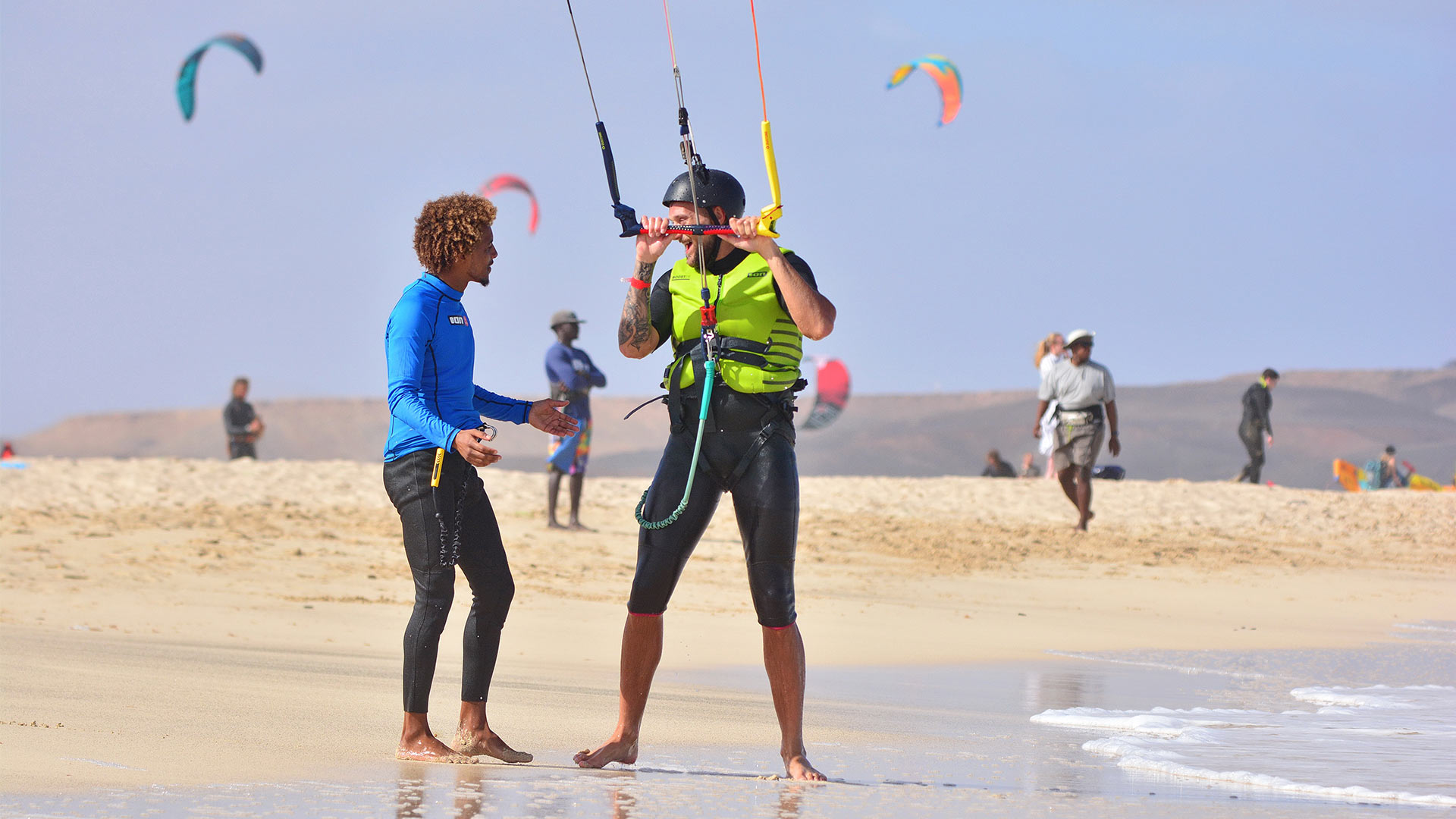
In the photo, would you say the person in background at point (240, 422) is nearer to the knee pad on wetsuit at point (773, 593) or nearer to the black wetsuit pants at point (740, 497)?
the black wetsuit pants at point (740, 497)

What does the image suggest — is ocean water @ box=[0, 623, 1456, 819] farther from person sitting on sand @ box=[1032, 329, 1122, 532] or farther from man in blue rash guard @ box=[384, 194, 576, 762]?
person sitting on sand @ box=[1032, 329, 1122, 532]

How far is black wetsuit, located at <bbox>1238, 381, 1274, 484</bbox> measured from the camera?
19141 millimetres

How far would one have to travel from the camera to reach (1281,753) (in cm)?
472

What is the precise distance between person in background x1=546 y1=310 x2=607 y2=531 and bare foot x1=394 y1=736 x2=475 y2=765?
24.3ft

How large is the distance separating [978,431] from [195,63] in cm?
2547

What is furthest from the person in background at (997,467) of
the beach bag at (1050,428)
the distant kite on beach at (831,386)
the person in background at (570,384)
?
the person in background at (570,384)

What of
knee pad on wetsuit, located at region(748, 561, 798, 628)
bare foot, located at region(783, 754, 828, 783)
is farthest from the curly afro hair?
bare foot, located at region(783, 754, 828, 783)

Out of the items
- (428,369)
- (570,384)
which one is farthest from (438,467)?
(570,384)

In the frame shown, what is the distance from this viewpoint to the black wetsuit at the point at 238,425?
18.5 m

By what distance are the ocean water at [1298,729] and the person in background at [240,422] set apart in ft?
44.8

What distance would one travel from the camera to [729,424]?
13.7ft

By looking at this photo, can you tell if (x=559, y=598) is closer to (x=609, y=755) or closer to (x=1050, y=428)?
(x=609, y=755)

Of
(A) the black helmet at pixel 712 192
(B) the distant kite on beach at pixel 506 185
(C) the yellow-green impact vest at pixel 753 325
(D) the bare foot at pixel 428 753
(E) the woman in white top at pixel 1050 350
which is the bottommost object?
(D) the bare foot at pixel 428 753

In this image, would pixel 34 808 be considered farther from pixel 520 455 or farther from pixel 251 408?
pixel 520 455
